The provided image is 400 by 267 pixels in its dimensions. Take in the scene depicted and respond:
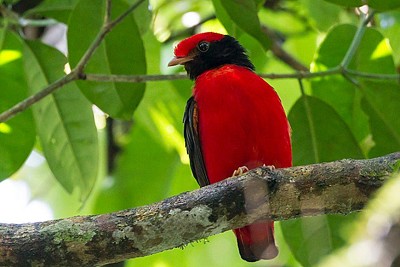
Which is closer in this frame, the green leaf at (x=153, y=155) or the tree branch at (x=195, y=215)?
the tree branch at (x=195, y=215)

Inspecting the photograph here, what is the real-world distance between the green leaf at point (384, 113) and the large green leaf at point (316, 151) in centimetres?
17

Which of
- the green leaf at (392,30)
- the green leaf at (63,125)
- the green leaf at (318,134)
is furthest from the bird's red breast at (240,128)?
the green leaf at (392,30)

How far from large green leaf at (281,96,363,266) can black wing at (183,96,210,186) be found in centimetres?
54

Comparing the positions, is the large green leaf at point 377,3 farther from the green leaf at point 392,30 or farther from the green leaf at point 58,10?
the green leaf at point 58,10

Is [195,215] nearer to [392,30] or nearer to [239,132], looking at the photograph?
[239,132]

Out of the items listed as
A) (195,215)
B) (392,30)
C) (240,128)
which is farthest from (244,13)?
(392,30)

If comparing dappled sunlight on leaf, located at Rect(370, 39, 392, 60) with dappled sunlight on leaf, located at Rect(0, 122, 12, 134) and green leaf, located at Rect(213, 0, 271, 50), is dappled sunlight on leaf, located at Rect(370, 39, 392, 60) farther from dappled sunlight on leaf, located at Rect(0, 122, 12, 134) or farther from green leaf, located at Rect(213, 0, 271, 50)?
dappled sunlight on leaf, located at Rect(0, 122, 12, 134)

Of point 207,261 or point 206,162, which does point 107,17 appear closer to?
point 206,162

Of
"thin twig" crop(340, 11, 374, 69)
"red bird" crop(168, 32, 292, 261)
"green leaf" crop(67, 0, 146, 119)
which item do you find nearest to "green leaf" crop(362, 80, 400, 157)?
"thin twig" crop(340, 11, 374, 69)

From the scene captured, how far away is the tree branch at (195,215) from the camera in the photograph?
2266 millimetres

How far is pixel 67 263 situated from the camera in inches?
88.9

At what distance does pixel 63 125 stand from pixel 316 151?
4.88 feet

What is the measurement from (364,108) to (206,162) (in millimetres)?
967

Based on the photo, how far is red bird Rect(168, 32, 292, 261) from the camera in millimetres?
3455
